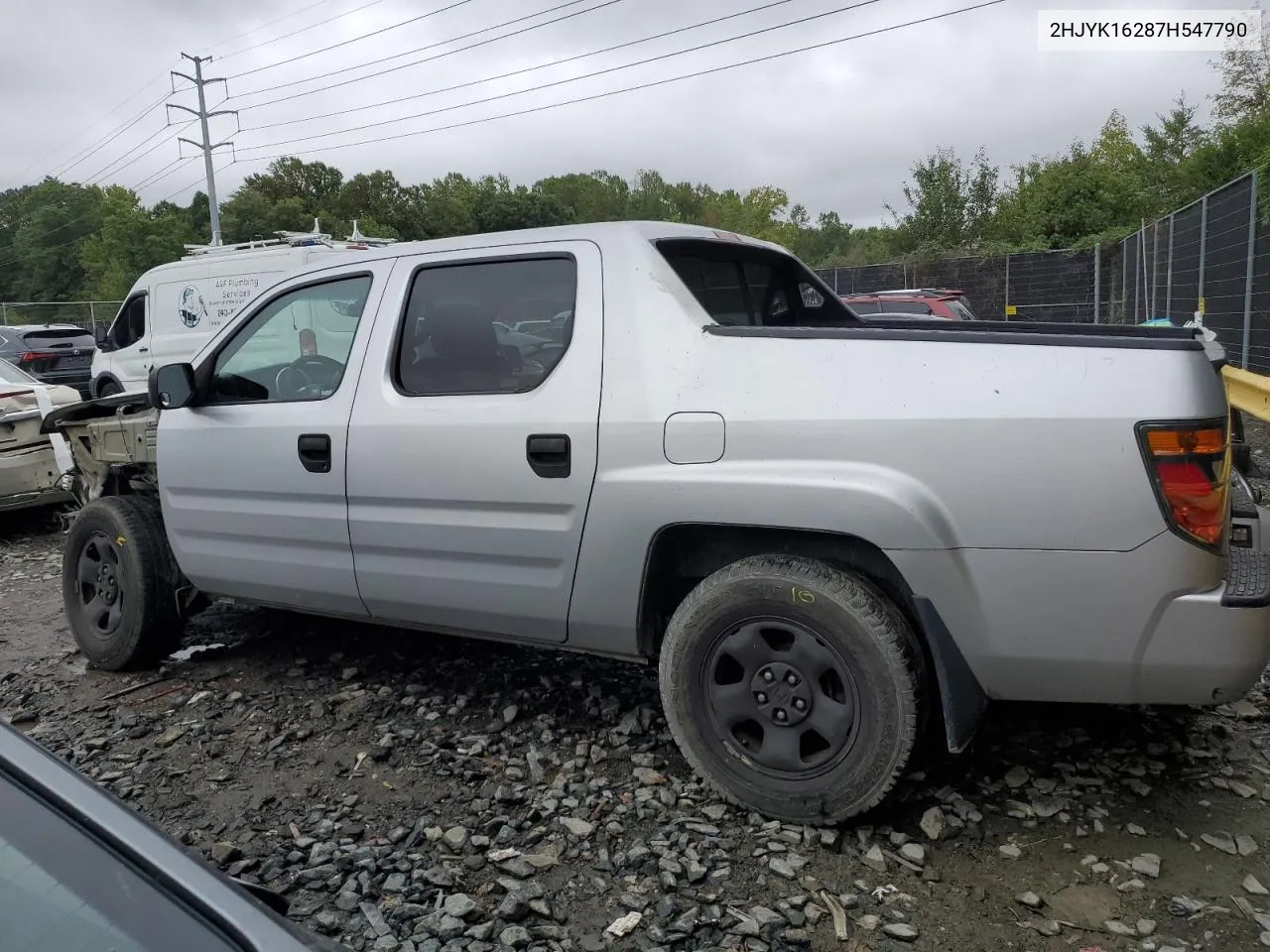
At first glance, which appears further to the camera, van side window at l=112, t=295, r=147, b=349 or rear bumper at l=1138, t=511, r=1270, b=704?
van side window at l=112, t=295, r=147, b=349

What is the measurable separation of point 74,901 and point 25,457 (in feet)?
23.8

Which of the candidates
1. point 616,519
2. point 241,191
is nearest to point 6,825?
point 616,519

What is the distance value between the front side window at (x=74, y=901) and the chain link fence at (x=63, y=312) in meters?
40.9

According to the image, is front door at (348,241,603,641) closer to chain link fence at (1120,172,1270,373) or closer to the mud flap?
the mud flap

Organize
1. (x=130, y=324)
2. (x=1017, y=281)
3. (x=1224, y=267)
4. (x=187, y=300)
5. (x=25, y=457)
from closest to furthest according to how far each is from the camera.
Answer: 1. (x=25, y=457)
2. (x=1224, y=267)
3. (x=187, y=300)
4. (x=130, y=324)
5. (x=1017, y=281)

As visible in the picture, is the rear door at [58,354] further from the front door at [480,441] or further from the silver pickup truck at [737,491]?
the front door at [480,441]

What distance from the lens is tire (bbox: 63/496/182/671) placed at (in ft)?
14.6

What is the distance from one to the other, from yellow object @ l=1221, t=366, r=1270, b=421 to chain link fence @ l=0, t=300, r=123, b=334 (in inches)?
1518

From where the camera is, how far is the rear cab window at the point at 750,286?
11.4 feet

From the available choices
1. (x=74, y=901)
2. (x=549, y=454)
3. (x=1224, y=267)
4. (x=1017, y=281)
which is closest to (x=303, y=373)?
(x=549, y=454)

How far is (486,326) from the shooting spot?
3514mm

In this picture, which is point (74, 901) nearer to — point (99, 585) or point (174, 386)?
point (174, 386)

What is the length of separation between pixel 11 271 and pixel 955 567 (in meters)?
87.4

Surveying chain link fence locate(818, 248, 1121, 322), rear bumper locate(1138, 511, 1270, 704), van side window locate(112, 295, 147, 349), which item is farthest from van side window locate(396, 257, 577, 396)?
chain link fence locate(818, 248, 1121, 322)
